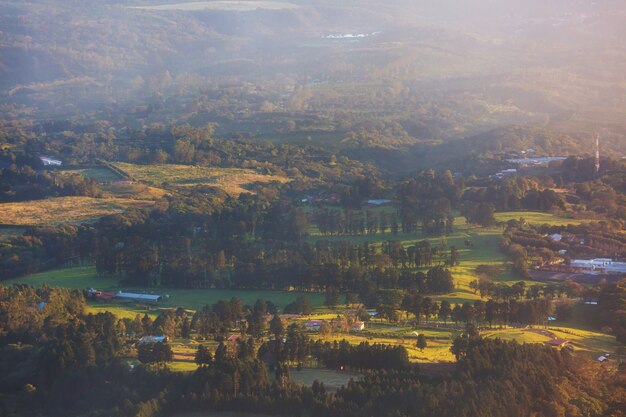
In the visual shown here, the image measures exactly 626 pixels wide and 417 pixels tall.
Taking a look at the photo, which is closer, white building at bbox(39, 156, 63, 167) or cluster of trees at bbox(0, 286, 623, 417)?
cluster of trees at bbox(0, 286, 623, 417)

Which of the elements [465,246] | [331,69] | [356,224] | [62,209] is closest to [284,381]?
[465,246]

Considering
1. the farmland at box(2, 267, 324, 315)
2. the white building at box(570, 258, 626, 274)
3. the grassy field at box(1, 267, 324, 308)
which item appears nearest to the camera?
the grassy field at box(1, 267, 324, 308)

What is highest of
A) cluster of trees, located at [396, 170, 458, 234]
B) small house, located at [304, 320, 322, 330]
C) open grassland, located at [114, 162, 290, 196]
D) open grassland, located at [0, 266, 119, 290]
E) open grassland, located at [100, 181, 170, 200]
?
open grassland, located at [114, 162, 290, 196]

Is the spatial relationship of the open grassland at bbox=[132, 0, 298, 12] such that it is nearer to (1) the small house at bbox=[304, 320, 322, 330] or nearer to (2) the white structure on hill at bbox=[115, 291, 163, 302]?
(2) the white structure on hill at bbox=[115, 291, 163, 302]

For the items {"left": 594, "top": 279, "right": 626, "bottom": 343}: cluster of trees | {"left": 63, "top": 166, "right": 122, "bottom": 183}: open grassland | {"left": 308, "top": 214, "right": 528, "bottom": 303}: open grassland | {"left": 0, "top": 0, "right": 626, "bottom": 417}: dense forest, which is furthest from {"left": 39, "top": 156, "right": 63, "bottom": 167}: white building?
{"left": 594, "top": 279, "right": 626, "bottom": 343}: cluster of trees

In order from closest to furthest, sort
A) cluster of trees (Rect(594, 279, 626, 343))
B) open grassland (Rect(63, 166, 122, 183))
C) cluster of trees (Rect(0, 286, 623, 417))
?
1. cluster of trees (Rect(0, 286, 623, 417))
2. cluster of trees (Rect(594, 279, 626, 343))
3. open grassland (Rect(63, 166, 122, 183))

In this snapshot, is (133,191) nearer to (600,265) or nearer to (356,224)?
(356,224)

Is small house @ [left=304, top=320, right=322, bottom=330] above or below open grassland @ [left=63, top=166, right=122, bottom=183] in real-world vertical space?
below
